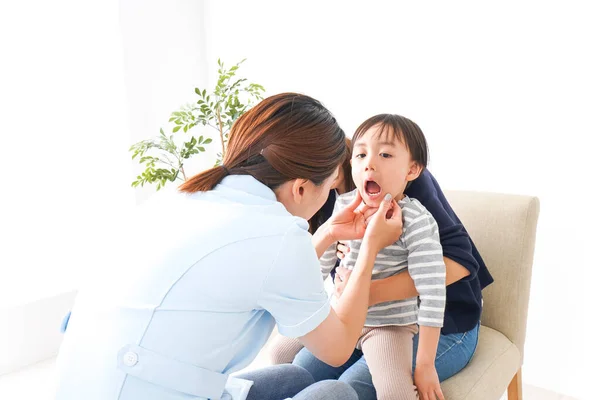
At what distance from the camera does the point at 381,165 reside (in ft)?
4.00

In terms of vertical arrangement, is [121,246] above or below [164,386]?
above

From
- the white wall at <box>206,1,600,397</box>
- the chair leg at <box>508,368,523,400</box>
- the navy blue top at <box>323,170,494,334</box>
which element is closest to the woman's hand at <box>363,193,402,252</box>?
the navy blue top at <box>323,170,494,334</box>

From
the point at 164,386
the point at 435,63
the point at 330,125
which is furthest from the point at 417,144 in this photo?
the point at 435,63

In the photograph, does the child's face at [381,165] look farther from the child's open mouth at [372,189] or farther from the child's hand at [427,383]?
the child's hand at [427,383]

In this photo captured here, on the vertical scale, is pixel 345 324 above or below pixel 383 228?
below

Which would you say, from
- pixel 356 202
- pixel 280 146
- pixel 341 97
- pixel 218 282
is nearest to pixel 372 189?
pixel 356 202

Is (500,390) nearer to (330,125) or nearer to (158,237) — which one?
(330,125)

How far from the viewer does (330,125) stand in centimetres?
97

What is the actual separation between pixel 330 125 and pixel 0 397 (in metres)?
1.82

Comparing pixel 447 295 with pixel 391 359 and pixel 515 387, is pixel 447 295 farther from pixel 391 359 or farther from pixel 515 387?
pixel 515 387

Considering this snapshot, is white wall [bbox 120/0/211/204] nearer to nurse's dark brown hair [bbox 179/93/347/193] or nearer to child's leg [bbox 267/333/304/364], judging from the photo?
child's leg [bbox 267/333/304/364]

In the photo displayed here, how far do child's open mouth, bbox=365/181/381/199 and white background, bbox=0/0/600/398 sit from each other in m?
0.88

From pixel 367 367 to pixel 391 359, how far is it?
0.09m

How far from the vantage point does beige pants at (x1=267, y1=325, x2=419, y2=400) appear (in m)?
1.10
